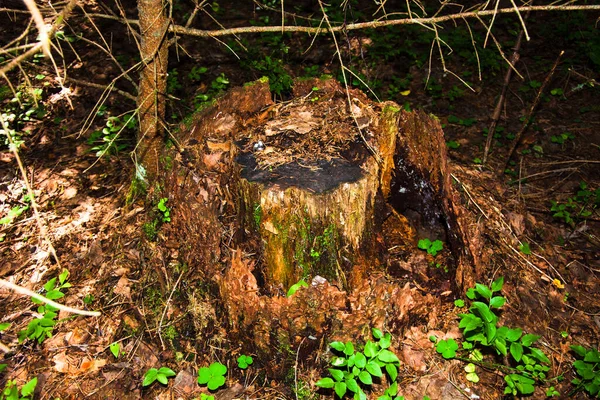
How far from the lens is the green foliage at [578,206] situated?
12.6 feet

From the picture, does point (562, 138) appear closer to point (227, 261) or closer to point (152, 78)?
point (227, 261)

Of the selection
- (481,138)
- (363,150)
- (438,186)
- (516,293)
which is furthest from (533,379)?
(481,138)

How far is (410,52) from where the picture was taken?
577 centimetres

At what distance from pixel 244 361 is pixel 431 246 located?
162 centimetres

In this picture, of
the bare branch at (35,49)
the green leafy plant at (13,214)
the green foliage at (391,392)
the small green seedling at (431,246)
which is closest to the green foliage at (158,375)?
the green foliage at (391,392)

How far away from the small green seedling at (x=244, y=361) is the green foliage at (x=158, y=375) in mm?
423

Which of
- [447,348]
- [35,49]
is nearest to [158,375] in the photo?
[447,348]

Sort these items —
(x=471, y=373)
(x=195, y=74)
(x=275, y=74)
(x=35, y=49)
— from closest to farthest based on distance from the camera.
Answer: (x=35, y=49)
(x=471, y=373)
(x=275, y=74)
(x=195, y=74)

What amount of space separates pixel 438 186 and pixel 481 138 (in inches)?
81.3

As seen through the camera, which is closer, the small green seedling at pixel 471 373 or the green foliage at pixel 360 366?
the green foliage at pixel 360 366

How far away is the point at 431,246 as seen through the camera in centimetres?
322

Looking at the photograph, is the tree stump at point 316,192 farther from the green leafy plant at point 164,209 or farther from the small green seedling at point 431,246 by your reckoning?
the green leafy plant at point 164,209

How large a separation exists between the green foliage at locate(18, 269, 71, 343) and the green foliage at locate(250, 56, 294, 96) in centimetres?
240

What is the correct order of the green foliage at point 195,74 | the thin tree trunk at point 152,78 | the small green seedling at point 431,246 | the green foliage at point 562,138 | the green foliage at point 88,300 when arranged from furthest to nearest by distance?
the green foliage at point 195,74 < the green foliage at point 562,138 < the small green seedling at point 431,246 < the green foliage at point 88,300 < the thin tree trunk at point 152,78
